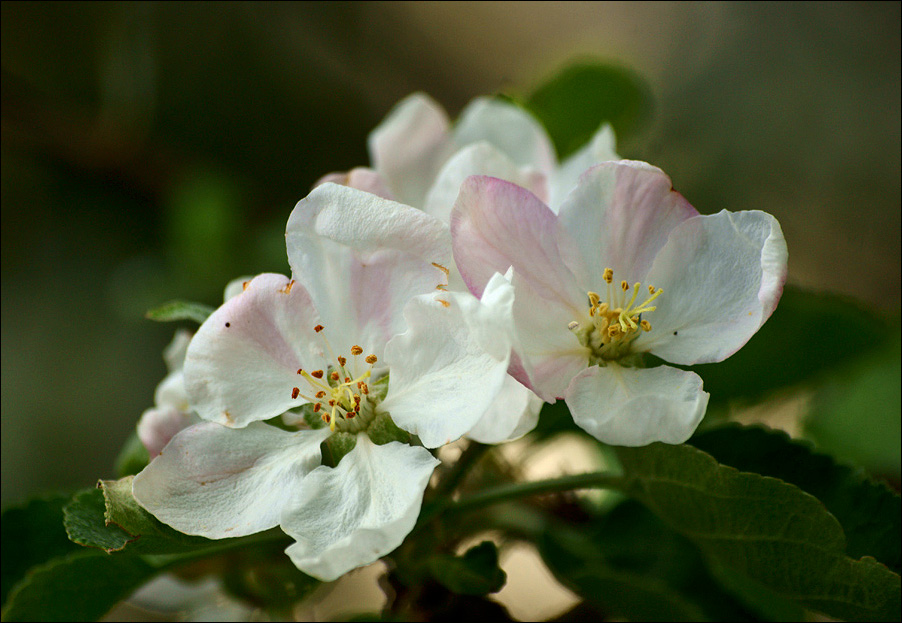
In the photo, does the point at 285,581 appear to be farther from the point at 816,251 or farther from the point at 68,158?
the point at 816,251

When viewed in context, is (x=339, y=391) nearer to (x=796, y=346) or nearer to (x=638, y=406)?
(x=638, y=406)

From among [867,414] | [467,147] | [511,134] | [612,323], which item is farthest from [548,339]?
[867,414]

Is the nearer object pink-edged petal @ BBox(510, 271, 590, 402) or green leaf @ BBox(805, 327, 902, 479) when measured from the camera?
pink-edged petal @ BBox(510, 271, 590, 402)

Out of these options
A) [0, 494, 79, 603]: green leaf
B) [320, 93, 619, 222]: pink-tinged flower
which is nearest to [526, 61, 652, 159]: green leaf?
[320, 93, 619, 222]: pink-tinged flower

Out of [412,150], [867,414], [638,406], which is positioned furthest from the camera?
[867,414]

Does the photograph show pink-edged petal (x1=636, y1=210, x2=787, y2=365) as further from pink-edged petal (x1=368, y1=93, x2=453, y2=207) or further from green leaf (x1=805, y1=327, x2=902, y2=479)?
green leaf (x1=805, y1=327, x2=902, y2=479)

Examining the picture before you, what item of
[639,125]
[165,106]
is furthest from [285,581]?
[165,106]

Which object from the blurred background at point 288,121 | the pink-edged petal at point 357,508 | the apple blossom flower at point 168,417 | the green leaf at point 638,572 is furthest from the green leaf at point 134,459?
the blurred background at point 288,121
